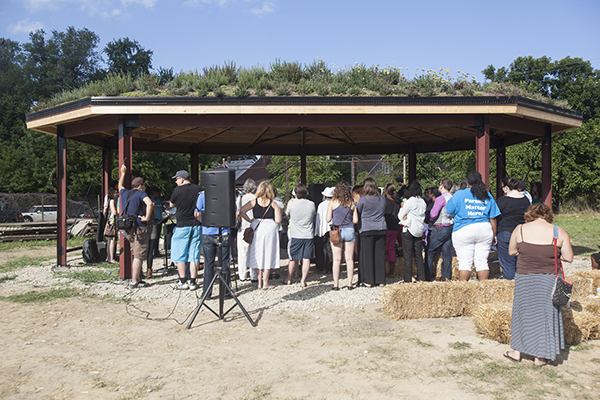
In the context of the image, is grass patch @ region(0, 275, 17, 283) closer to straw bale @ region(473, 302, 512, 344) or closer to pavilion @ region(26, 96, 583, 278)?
pavilion @ region(26, 96, 583, 278)

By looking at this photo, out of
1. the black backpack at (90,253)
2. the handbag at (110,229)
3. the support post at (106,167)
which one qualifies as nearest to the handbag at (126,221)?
the handbag at (110,229)

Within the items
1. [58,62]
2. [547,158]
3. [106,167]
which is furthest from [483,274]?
[58,62]

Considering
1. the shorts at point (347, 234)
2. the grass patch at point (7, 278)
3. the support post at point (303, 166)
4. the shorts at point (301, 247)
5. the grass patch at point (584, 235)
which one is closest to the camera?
the shorts at point (347, 234)

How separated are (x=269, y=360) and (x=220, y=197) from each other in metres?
2.02

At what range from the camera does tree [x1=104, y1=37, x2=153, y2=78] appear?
5709 cm

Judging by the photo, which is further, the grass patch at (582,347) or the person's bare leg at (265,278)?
the person's bare leg at (265,278)

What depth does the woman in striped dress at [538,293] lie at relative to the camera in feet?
12.5

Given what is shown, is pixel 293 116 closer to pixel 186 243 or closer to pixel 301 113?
pixel 301 113

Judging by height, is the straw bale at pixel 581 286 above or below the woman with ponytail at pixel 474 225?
below

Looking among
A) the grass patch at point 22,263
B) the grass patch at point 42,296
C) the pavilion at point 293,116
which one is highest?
the pavilion at point 293,116

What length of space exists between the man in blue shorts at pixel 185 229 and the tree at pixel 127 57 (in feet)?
182

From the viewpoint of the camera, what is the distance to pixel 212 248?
6.30 m

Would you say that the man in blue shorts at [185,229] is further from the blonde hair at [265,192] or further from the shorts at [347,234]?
the shorts at [347,234]

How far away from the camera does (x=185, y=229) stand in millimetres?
6977
